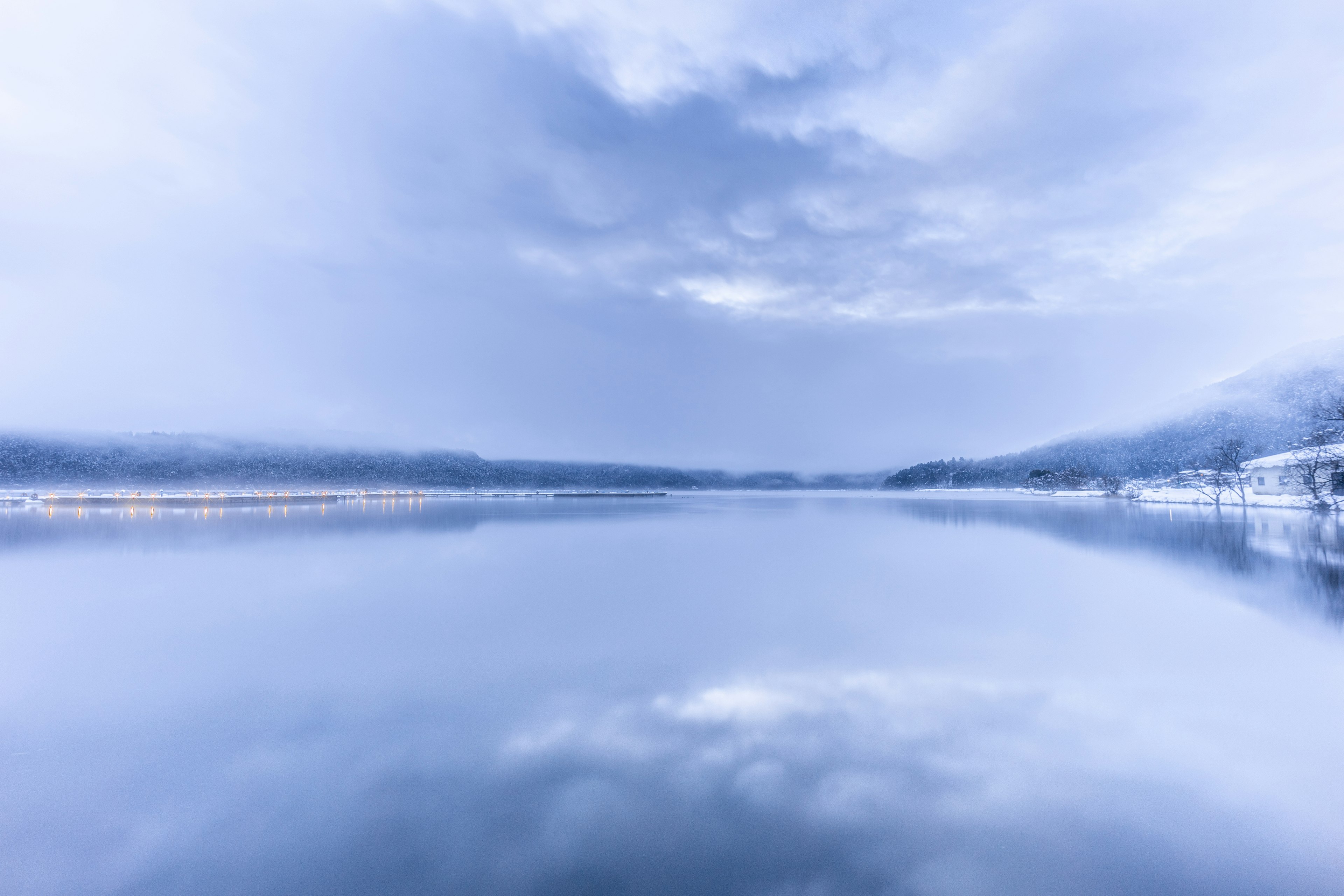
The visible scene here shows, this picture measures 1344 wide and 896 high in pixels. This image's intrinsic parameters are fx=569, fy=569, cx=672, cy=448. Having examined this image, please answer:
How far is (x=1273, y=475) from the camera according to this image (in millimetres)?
59562

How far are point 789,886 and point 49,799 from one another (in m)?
5.89

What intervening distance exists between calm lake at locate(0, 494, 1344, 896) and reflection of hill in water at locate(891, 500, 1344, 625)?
54 centimetres

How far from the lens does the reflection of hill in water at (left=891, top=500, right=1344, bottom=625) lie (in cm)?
1390

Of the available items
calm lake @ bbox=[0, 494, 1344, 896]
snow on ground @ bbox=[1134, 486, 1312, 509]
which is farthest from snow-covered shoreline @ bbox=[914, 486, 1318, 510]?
calm lake @ bbox=[0, 494, 1344, 896]

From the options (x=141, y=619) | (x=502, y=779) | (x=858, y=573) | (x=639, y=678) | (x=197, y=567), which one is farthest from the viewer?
(x=197, y=567)

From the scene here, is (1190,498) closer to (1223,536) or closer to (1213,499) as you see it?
(1213,499)

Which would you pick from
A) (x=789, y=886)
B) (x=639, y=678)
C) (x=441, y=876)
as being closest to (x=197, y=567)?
(x=639, y=678)

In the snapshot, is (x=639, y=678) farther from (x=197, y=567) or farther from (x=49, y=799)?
(x=197, y=567)

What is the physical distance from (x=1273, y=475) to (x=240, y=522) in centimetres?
9439

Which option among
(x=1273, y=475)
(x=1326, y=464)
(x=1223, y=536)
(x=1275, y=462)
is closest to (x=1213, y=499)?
(x=1273, y=475)

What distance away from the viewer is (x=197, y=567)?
17.1 metres

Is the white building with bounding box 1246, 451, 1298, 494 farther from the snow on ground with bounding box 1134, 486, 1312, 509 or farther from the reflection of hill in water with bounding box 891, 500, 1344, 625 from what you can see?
the reflection of hill in water with bounding box 891, 500, 1344, 625

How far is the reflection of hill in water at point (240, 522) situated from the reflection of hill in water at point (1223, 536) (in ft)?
101

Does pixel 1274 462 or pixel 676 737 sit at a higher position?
pixel 1274 462
